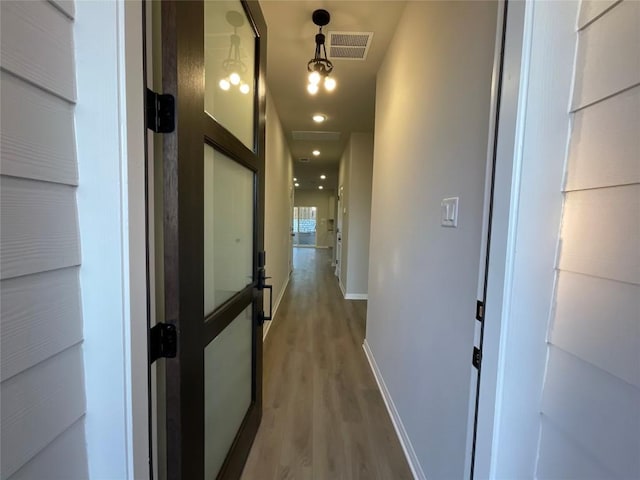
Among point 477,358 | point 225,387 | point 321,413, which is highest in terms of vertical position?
point 477,358

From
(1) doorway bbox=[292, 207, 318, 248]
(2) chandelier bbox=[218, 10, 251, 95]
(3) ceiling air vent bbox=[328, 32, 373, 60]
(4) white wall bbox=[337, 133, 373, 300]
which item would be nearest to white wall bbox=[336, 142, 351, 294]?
(4) white wall bbox=[337, 133, 373, 300]

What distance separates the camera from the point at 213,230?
115 centimetres

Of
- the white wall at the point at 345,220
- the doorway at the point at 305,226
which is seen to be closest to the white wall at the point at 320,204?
the doorway at the point at 305,226

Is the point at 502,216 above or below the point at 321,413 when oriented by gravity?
above

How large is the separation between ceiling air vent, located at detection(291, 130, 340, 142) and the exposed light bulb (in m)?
3.39

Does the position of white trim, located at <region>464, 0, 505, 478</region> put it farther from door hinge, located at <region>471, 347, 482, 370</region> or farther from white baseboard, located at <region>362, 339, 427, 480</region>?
white baseboard, located at <region>362, 339, 427, 480</region>

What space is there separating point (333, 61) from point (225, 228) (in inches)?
80.9

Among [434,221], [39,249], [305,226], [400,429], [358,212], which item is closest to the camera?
[39,249]

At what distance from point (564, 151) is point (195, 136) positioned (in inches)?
38.5

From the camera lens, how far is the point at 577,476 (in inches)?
24.2

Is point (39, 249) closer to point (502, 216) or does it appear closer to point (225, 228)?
point (225, 228)

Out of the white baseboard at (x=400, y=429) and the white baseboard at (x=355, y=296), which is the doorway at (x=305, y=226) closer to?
the white baseboard at (x=355, y=296)

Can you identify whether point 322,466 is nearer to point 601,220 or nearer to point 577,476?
point 577,476

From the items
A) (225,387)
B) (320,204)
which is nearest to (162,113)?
(225,387)
